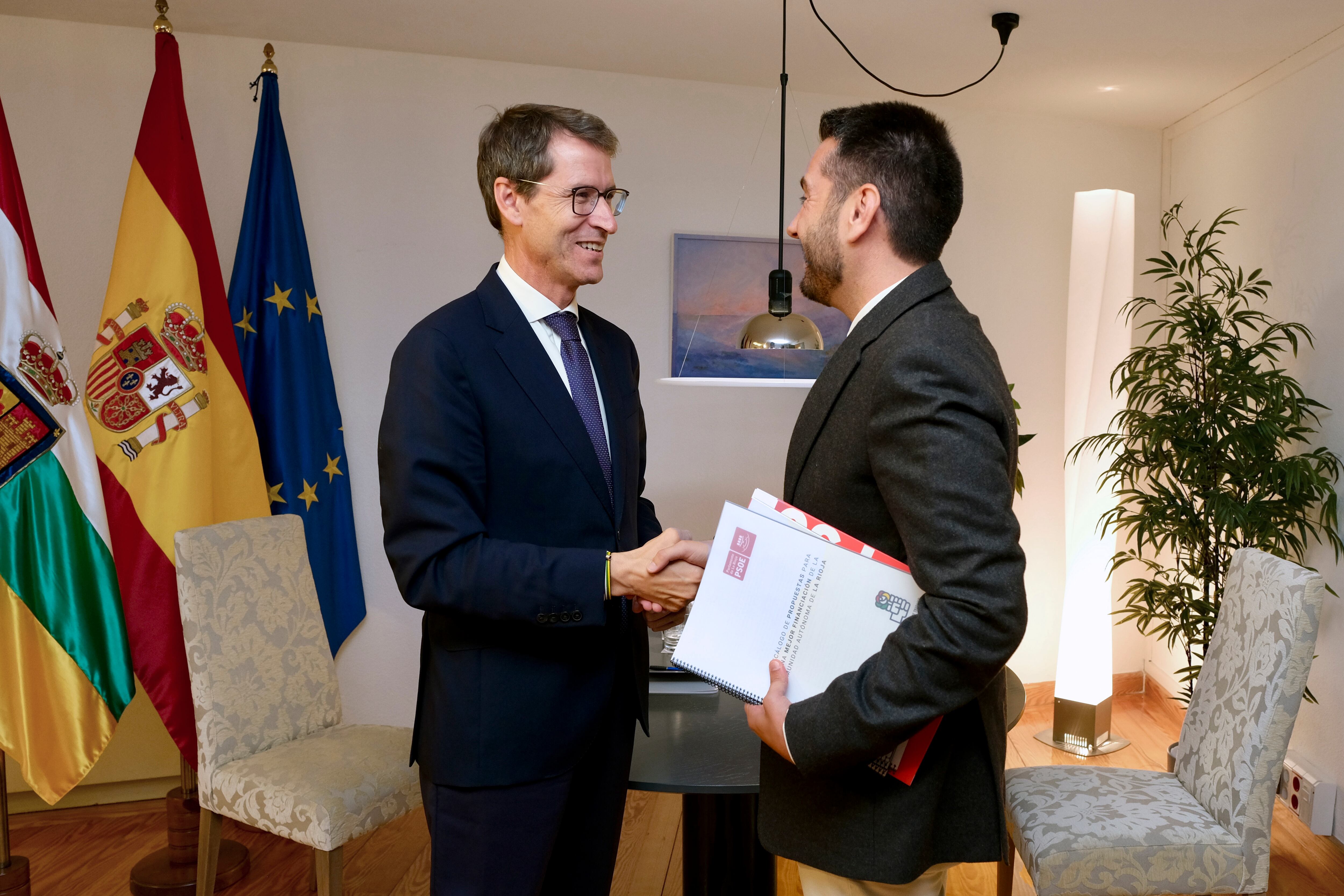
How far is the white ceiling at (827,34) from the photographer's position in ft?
9.76

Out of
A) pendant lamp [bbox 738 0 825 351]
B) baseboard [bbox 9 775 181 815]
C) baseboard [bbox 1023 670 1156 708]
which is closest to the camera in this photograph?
pendant lamp [bbox 738 0 825 351]

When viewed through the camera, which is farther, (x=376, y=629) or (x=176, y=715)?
(x=376, y=629)

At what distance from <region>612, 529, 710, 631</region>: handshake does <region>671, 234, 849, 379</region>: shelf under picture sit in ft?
7.52

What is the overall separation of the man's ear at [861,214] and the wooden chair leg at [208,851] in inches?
78.5

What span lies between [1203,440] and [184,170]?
3419mm

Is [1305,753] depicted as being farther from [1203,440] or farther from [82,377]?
[82,377]

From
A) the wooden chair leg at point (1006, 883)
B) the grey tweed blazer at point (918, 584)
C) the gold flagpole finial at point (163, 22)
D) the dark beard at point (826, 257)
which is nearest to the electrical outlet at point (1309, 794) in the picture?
the wooden chair leg at point (1006, 883)

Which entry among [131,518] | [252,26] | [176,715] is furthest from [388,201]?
[176,715]

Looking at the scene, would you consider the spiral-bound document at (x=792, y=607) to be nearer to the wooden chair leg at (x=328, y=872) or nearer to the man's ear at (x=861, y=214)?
the man's ear at (x=861, y=214)

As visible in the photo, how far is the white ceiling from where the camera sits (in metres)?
2.97

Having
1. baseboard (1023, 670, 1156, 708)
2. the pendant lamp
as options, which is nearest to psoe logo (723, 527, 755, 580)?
the pendant lamp

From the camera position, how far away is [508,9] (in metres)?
3.02

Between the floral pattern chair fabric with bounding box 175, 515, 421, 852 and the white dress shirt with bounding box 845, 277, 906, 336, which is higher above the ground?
the white dress shirt with bounding box 845, 277, 906, 336

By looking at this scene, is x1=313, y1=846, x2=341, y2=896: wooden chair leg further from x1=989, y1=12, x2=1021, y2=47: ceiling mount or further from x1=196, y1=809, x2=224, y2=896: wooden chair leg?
x1=989, y1=12, x2=1021, y2=47: ceiling mount
